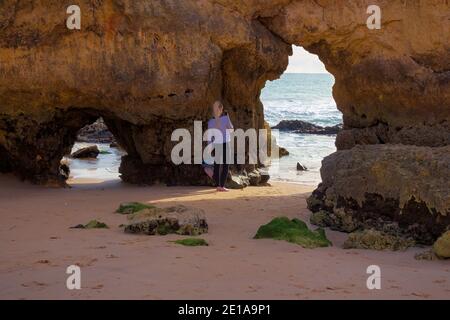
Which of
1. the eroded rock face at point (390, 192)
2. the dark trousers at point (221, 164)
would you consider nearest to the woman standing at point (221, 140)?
the dark trousers at point (221, 164)

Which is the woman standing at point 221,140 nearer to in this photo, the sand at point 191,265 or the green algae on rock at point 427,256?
the sand at point 191,265

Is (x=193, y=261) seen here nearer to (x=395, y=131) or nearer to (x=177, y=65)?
(x=177, y=65)

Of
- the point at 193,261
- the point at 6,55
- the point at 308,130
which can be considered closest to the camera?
the point at 193,261

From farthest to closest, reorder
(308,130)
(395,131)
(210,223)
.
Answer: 1. (308,130)
2. (395,131)
3. (210,223)

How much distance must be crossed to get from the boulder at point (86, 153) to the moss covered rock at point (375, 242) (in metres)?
15.5

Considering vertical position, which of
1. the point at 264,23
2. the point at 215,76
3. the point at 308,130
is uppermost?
the point at 264,23

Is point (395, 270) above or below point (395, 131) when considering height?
below

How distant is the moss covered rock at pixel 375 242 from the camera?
6148 mm

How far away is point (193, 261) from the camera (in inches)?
194

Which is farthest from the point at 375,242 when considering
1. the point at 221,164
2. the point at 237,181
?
the point at 237,181

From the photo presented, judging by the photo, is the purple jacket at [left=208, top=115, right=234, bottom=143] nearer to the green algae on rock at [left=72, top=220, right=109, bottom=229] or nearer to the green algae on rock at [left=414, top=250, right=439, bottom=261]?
the green algae on rock at [left=72, top=220, right=109, bottom=229]

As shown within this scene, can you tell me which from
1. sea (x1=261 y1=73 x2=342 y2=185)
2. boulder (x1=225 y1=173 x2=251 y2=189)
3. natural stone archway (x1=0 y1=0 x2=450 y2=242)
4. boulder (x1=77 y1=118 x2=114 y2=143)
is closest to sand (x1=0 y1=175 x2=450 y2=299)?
natural stone archway (x1=0 y1=0 x2=450 y2=242)
